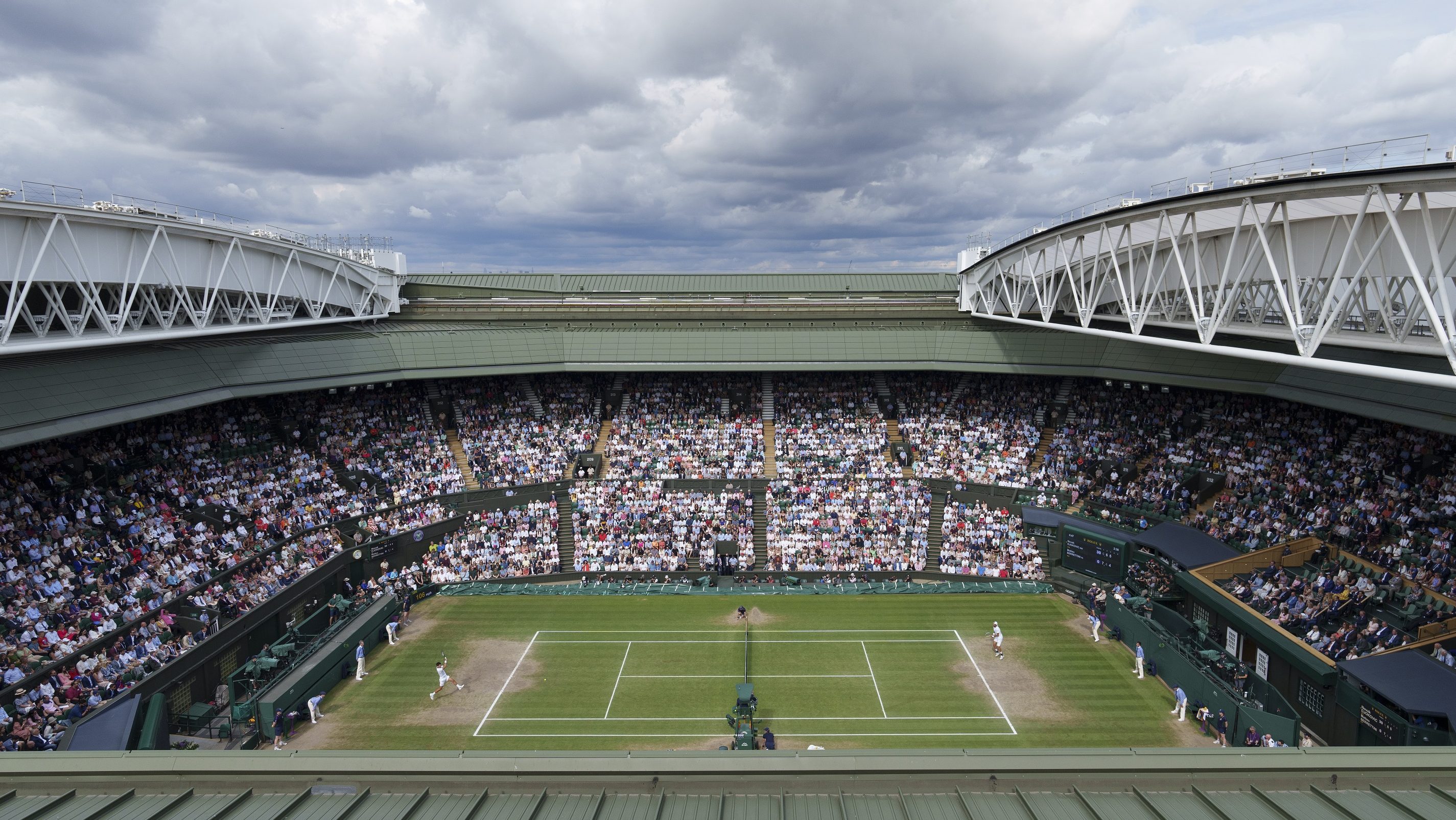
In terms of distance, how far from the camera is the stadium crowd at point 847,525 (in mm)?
35469

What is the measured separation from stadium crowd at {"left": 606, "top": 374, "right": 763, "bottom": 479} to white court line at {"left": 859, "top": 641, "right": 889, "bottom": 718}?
13.6 metres

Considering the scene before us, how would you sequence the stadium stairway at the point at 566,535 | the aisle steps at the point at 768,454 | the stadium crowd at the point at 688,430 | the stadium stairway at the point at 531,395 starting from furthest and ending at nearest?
the stadium stairway at the point at 531,395
the aisle steps at the point at 768,454
the stadium crowd at the point at 688,430
the stadium stairway at the point at 566,535

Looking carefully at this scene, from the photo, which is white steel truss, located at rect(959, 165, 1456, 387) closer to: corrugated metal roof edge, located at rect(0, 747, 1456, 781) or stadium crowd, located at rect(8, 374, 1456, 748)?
stadium crowd, located at rect(8, 374, 1456, 748)

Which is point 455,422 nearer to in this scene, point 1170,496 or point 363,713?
point 363,713

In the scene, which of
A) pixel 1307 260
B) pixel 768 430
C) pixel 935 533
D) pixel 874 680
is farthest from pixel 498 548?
pixel 1307 260

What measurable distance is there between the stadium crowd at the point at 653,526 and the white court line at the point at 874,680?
8772 mm

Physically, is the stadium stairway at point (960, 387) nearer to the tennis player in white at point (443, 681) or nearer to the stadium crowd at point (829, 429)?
the stadium crowd at point (829, 429)

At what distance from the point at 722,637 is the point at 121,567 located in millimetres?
20356

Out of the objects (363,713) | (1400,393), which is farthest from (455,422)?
(1400,393)

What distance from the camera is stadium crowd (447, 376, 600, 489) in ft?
132

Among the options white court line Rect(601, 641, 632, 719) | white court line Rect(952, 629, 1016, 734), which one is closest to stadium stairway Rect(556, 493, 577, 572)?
white court line Rect(601, 641, 632, 719)

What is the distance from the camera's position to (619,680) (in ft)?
84.9

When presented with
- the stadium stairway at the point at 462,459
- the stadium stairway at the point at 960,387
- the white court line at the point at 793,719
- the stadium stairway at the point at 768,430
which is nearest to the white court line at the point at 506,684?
the white court line at the point at 793,719

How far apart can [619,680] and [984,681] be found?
12.2m
